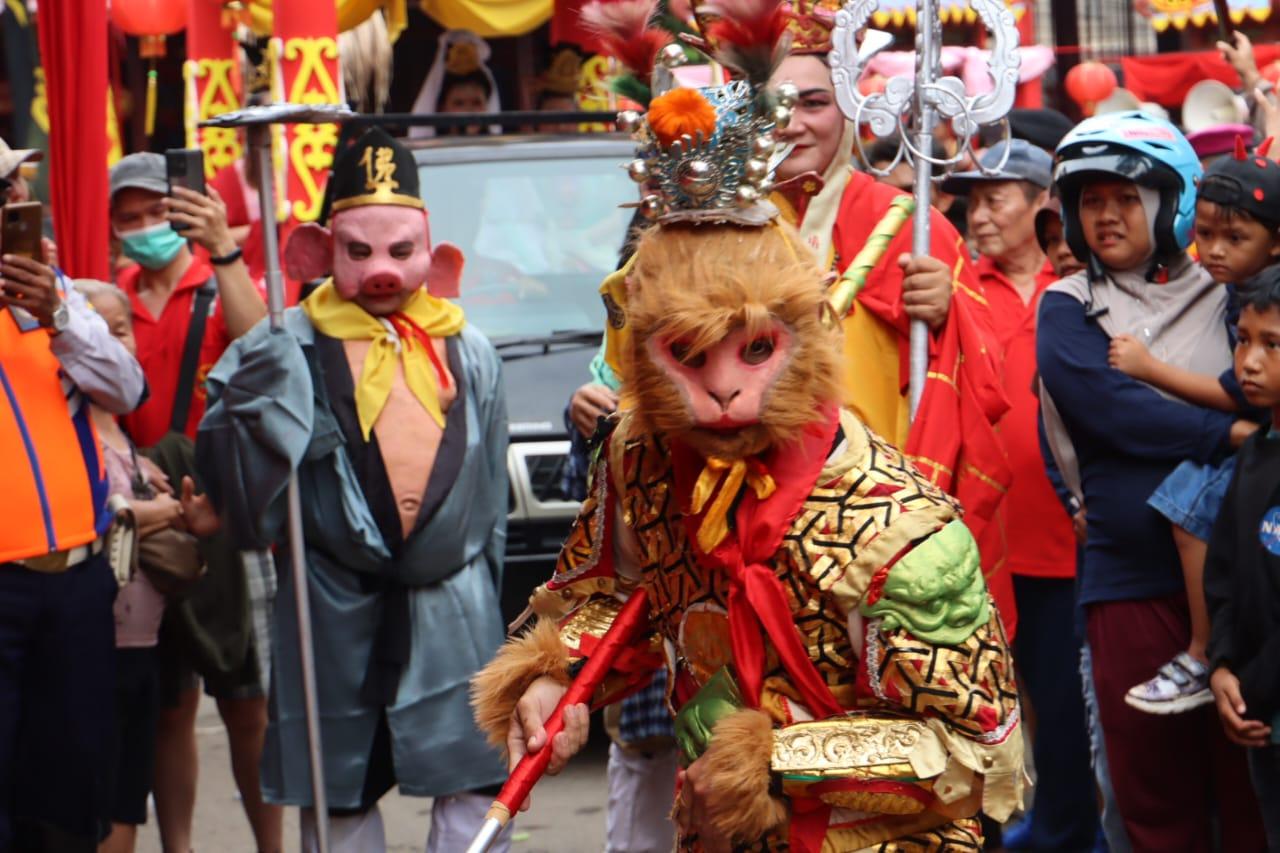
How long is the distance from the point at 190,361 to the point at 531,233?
6.80 feet

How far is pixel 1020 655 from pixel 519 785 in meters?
3.14

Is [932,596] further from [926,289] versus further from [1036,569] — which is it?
[1036,569]

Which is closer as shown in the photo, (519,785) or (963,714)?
(963,714)

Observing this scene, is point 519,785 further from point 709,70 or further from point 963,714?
point 709,70

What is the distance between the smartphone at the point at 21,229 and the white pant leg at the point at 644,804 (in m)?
1.94

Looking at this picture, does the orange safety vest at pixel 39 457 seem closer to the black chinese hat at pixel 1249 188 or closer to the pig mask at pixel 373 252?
the pig mask at pixel 373 252

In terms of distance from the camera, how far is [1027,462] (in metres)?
5.81

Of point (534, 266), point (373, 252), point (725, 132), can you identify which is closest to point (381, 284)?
point (373, 252)

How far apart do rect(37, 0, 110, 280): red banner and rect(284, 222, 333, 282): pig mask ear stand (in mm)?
800

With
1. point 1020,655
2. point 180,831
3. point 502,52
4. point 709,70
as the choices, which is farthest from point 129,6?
point 709,70

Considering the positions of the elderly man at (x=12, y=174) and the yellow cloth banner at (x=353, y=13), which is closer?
the elderly man at (x=12, y=174)

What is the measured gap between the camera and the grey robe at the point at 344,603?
492 centimetres

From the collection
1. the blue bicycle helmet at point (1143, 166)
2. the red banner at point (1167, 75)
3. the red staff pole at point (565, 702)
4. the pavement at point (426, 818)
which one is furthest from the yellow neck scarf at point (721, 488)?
the red banner at point (1167, 75)

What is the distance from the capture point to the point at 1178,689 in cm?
434
